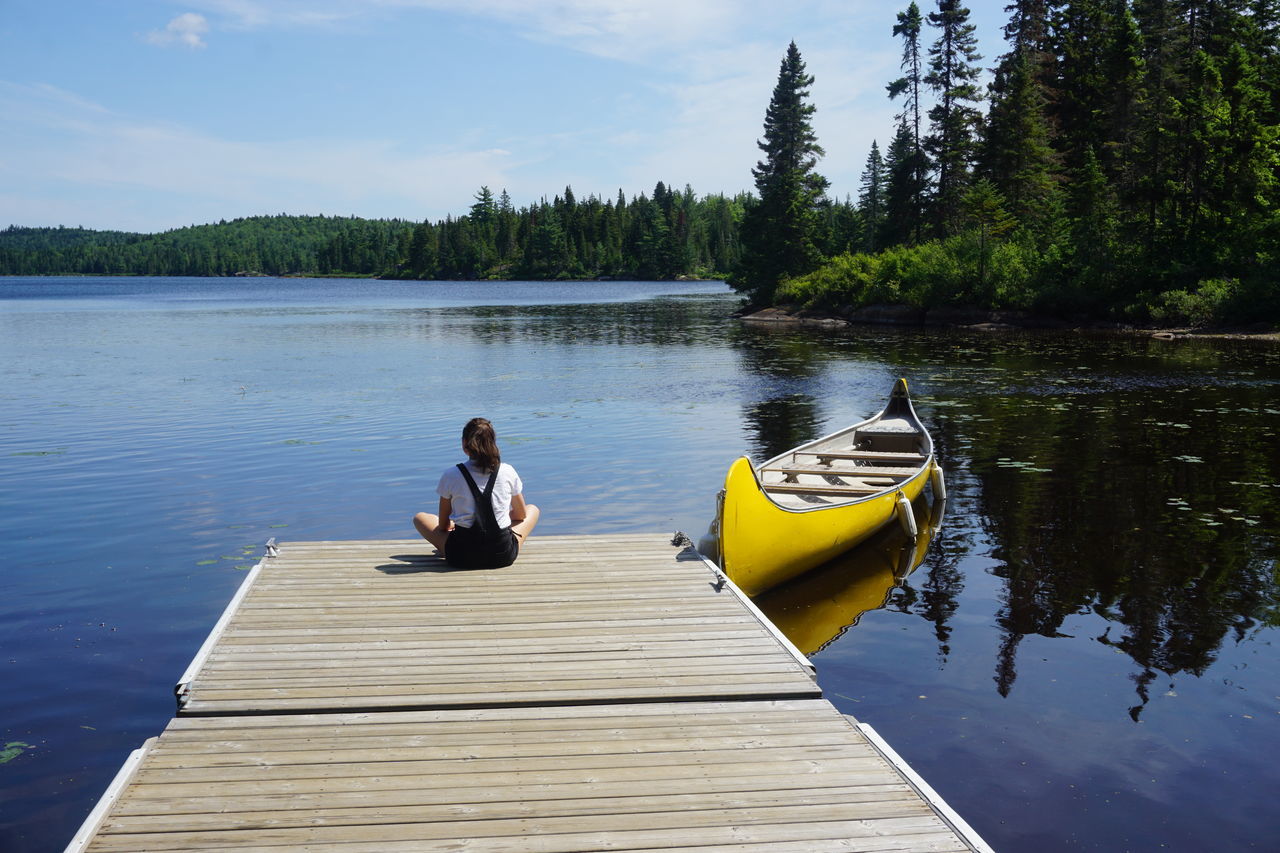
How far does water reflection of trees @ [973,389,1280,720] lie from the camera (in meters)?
9.99

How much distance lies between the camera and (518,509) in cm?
977

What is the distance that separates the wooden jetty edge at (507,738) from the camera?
469cm

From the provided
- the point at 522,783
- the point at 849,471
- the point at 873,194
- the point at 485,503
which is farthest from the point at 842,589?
the point at 873,194

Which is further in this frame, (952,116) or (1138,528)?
(952,116)

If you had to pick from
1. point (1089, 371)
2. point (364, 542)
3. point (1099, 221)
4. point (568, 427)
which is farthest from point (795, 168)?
point (364, 542)

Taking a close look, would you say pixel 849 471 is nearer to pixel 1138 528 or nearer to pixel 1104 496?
pixel 1138 528

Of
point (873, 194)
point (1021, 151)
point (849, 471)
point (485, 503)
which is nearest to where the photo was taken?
point (485, 503)

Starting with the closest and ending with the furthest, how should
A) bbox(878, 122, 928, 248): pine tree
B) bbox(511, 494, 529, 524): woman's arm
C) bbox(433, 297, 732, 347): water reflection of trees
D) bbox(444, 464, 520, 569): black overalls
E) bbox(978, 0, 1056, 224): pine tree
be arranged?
1. bbox(444, 464, 520, 569): black overalls
2. bbox(511, 494, 529, 524): woman's arm
3. bbox(433, 297, 732, 347): water reflection of trees
4. bbox(978, 0, 1056, 224): pine tree
5. bbox(878, 122, 928, 248): pine tree

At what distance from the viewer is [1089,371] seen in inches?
1325

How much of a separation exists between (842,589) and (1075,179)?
2526 inches

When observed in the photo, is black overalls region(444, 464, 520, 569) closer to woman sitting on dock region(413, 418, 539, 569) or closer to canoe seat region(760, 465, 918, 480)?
woman sitting on dock region(413, 418, 539, 569)

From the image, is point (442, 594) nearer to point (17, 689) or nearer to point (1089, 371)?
point (17, 689)

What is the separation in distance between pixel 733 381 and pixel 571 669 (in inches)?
1041

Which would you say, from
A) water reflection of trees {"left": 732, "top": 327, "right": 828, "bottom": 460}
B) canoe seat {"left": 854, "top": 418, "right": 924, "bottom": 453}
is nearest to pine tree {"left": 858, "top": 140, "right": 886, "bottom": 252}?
water reflection of trees {"left": 732, "top": 327, "right": 828, "bottom": 460}
